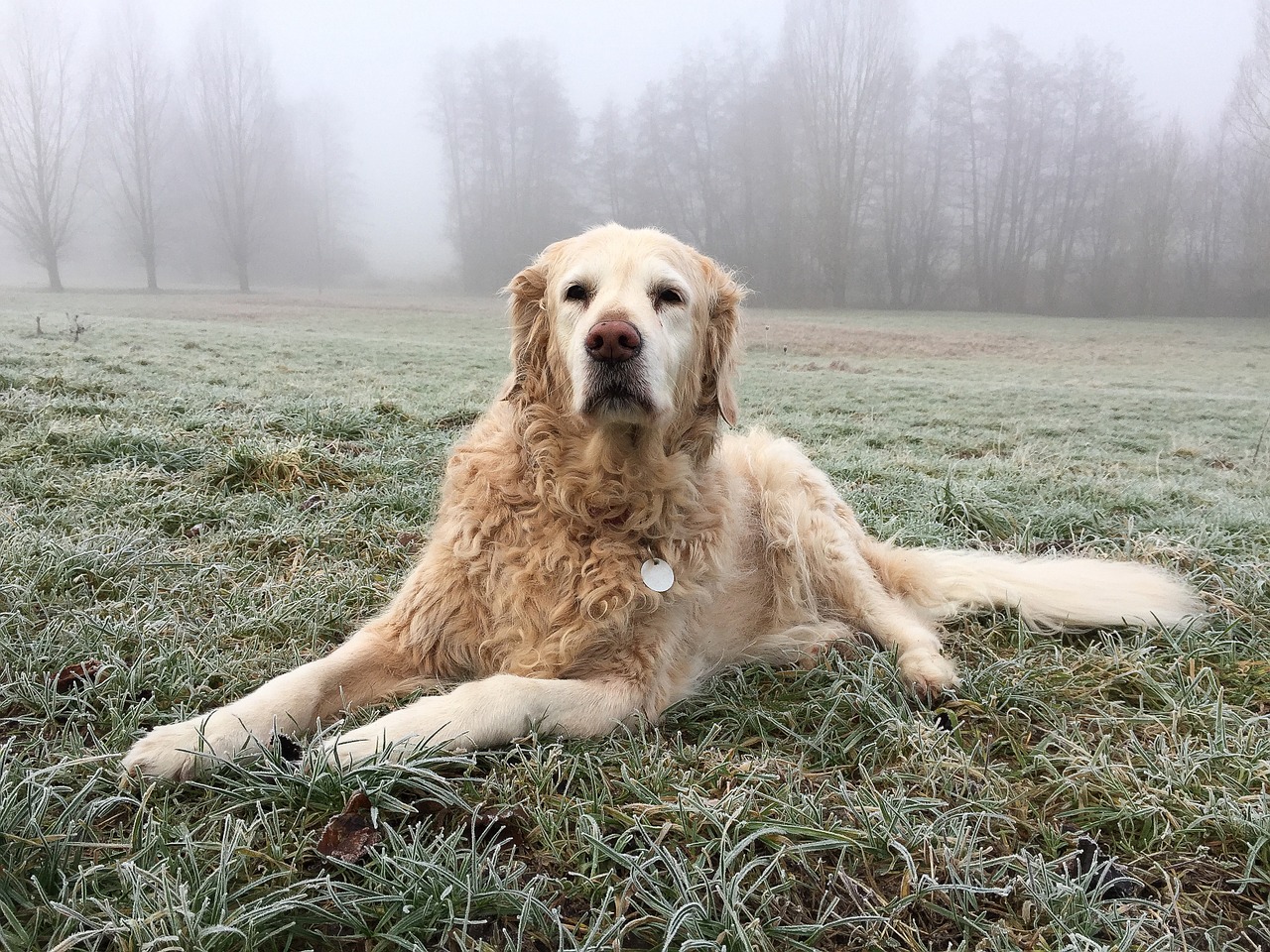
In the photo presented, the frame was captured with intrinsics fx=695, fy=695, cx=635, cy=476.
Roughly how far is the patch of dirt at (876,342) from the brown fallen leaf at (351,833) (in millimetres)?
7659

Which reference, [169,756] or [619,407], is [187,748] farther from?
[619,407]

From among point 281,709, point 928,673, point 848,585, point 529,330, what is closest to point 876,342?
point 848,585

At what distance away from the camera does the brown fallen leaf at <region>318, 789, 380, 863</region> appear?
121 centimetres

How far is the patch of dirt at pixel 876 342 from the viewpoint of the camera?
27.9ft

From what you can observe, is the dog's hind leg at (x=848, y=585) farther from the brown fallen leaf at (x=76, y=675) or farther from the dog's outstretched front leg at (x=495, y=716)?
the brown fallen leaf at (x=76, y=675)

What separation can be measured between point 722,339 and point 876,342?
767 centimetres

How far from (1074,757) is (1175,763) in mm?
218

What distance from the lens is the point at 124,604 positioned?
223 cm

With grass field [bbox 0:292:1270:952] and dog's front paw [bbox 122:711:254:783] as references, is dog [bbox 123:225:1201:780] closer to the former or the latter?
dog's front paw [bbox 122:711:254:783]

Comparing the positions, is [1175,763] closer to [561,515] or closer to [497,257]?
[561,515]

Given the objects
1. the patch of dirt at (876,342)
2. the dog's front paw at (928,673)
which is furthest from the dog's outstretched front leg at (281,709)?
the patch of dirt at (876,342)

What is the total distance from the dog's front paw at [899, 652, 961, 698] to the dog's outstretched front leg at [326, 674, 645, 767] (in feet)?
2.89

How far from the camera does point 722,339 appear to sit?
2.28 meters

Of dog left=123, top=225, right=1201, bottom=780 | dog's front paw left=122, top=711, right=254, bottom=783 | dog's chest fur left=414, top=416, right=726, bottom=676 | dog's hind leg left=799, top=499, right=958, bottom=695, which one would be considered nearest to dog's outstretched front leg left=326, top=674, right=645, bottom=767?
dog left=123, top=225, right=1201, bottom=780
